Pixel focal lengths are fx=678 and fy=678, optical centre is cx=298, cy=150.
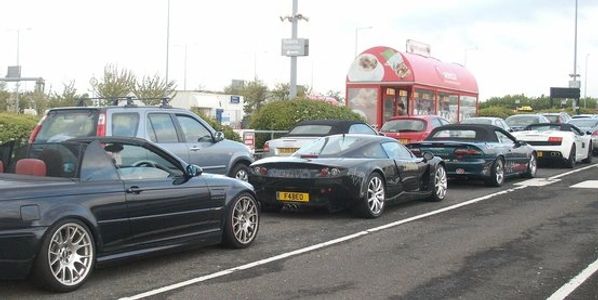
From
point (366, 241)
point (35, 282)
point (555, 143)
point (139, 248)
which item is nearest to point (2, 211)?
point (35, 282)

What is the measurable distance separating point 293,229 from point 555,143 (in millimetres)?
12174

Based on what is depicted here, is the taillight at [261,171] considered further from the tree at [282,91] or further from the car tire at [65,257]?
the tree at [282,91]

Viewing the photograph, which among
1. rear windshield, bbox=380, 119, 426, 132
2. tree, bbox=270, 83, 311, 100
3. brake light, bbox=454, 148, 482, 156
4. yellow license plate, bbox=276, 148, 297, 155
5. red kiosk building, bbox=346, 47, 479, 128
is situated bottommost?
yellow license plate, bbox=276, 148, 297, 155

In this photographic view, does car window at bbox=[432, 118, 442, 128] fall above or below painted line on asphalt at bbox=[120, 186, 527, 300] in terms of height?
above

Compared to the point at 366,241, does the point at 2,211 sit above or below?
above

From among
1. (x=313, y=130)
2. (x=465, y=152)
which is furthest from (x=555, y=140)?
(x=313, y=130)

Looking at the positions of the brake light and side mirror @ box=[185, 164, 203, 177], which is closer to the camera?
side mirror @ box=[185, 164, 203, 177]

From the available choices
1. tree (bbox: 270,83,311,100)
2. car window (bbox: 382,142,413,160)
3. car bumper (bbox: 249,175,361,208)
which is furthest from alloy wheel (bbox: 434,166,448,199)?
tree (bbox: 270,83,311,100)

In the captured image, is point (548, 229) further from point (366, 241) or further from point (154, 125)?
point (154, 125)

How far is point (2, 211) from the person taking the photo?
207 inches

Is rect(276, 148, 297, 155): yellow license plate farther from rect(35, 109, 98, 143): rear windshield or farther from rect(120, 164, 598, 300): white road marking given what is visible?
rect(35, 109, 98, 143): rear windshield

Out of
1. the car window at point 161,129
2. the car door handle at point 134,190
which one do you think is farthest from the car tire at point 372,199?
the car door handle at point 134,190

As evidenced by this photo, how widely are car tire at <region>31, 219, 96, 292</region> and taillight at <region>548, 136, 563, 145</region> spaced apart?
15643 mm

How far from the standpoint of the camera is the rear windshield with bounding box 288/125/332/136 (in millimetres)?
15297
